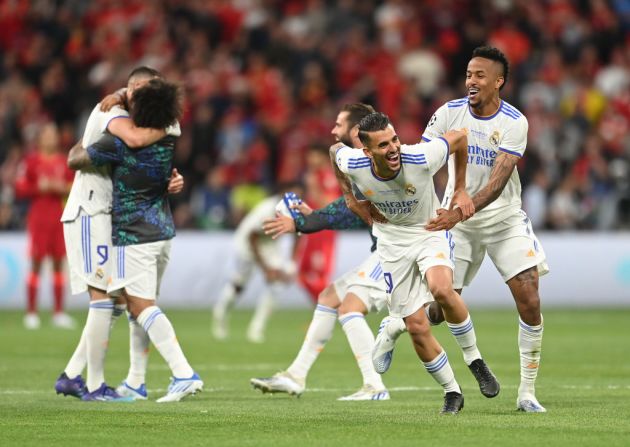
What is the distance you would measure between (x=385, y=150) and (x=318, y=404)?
2169 millimetres

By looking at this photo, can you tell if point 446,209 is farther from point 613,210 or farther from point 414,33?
point 414,33

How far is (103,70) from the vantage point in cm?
2473

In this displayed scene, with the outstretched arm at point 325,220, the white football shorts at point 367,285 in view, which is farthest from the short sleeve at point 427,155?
the white football shorts at point 367,285

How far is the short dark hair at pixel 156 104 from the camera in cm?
976

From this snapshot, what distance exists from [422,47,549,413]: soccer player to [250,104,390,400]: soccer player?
906 mm

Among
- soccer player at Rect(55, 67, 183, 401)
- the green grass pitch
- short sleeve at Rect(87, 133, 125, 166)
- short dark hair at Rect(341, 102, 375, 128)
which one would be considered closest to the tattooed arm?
the green grass pitch

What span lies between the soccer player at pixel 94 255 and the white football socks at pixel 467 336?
2.50 meters

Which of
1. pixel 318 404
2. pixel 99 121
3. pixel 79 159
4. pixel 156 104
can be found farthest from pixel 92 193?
pixel 318 404

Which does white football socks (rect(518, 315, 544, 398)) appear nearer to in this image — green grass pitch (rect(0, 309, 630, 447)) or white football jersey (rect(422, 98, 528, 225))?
green grass pitch (rect(0, 309, 630, 447))

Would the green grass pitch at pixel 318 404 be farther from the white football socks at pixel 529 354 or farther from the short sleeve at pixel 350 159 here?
the short sleeve at pixel 350 159

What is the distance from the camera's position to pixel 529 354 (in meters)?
9.39

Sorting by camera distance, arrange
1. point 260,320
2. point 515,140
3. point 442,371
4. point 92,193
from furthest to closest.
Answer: point 260,320 < point 92,193 < point 515,140 < point 442,371

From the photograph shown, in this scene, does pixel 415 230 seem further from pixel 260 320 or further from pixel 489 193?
pixel 260 320

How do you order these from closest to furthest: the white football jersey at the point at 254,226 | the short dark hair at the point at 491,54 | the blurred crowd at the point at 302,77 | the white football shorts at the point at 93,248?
1. the short dark hair at the point at 491,54
2. the white football shorts at the point at 93,248
3. the white football jersey at the point at 254,226
4. the blurred crowd at the point at 302,77
